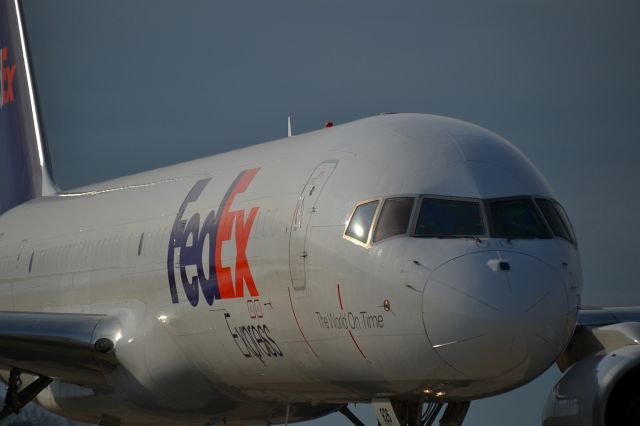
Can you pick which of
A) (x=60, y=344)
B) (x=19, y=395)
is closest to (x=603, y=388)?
(x=60, y=344)

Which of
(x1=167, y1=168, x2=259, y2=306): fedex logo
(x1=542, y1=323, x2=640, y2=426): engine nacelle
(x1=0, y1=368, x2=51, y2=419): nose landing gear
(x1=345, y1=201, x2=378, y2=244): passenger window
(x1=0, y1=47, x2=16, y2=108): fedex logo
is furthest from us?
(x1=0, y1=47, x2=16, y2=108): fedex logo

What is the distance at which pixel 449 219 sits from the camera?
14.4 m

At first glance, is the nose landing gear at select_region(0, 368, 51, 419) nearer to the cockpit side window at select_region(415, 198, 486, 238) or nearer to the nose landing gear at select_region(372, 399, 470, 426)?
the nose landing gear at select_region(372, 399, 470, 426)

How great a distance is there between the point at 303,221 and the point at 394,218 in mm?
1672

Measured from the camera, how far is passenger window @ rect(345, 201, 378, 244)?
14.9 m

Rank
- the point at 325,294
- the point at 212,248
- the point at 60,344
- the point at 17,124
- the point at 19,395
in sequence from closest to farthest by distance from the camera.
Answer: the point at 325,294 → the point at 212,248 → the point at 60,344 → the point at 19,395 → the point at 17,124

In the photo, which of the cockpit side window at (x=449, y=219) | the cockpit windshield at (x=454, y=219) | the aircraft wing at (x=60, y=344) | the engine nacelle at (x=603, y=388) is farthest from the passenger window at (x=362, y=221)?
the aircraft wing at (x=60, y=344)

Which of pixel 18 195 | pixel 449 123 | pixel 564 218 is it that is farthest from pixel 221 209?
pixel 18 195

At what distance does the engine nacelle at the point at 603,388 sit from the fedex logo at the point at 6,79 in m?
17.5

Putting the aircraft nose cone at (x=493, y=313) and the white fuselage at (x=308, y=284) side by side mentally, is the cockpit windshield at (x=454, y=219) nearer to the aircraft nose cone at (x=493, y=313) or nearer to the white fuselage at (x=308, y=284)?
the white fuselage at (x=308, y=284)

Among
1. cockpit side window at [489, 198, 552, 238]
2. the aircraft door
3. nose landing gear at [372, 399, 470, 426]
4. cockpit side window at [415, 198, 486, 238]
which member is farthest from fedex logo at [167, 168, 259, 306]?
cockpit side window at [489, 198, 552, 238]

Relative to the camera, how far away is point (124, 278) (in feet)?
68.0

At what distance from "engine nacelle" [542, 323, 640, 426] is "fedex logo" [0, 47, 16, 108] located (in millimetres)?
17496

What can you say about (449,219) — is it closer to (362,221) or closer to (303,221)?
(362,221)
